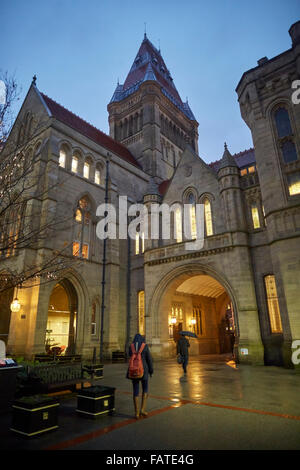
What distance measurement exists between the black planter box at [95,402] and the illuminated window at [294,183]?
49.7ft

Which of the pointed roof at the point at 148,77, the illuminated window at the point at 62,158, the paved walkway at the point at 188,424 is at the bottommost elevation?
the paved walkway at the point at 188,424

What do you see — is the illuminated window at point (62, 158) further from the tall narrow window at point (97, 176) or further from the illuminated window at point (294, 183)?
the illuminated window at point (294, 183)

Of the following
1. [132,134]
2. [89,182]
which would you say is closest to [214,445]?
[89,182]

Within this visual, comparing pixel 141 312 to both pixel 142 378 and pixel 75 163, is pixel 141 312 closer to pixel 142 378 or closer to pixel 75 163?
pixel 75 163

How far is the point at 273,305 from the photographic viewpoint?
1705cm

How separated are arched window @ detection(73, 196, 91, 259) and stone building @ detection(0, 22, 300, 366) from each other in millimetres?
93

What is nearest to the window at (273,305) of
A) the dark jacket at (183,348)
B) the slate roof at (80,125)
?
the dark jacket at (183,348)

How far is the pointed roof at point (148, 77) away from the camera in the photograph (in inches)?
1617

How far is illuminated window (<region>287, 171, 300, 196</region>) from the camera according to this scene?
54.7 feet

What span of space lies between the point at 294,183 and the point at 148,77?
30012 millimetres

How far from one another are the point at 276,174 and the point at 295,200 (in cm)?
206

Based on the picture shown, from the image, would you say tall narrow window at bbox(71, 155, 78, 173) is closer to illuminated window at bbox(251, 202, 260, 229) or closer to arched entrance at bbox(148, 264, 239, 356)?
arched entrance at bbox(148, 264, 239, 356)

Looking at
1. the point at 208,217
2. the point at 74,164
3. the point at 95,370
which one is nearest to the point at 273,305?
the point at 208,217

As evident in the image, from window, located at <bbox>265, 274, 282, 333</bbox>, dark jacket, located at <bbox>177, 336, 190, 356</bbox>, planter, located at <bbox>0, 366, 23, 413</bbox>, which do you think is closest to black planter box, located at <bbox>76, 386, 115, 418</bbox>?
planter, located at <bbox>0, 366, 23, 413</bbox>
